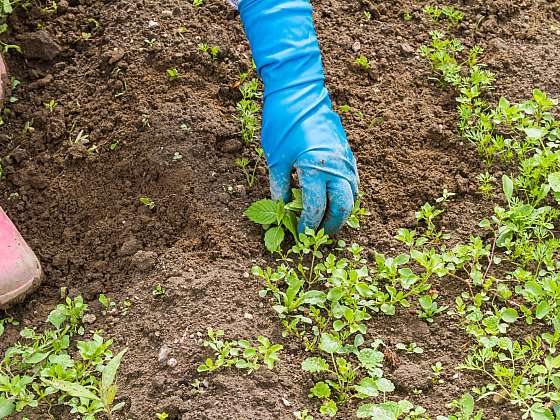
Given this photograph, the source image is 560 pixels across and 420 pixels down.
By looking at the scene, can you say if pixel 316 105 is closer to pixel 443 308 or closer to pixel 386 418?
pixel 443 308

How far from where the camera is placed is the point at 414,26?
3586 mm

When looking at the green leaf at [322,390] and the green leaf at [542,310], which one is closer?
the green leaf at [322,390]

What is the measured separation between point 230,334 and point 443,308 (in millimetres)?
696

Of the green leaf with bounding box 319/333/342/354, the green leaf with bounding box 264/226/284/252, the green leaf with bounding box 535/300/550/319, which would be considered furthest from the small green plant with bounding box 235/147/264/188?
the green leaf with bounding box 535/300/550/319

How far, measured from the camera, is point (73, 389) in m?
2.31

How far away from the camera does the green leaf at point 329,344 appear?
2.44 meters

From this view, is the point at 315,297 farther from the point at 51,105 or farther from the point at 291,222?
the point at 51,105

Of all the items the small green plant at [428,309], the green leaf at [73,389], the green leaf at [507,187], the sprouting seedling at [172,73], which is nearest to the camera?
the green leaf at [73,389]

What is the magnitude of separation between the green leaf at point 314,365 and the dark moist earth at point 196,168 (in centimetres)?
6

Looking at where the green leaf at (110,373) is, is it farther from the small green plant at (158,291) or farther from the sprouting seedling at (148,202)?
the sprouting seedling at (148,202)

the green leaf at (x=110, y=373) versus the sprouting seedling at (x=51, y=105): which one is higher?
the sprouting seedling at (x=51, y=105)

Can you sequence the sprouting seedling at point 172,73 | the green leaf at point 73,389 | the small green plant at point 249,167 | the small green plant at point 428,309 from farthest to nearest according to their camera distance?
the sprouting seedling at point 172,73 → the small green plant at point 249,167 → the small green plant at point 428,309 → the green leaf at point 73,389

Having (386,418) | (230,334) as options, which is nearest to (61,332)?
(230,334)

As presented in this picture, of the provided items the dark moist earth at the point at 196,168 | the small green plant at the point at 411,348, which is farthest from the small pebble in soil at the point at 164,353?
the small green plant at the point at 411,348
